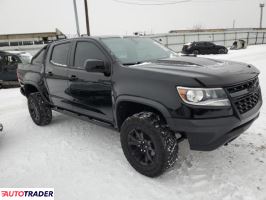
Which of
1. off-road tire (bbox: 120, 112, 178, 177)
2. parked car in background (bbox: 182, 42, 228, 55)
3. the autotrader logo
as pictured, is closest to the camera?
off-road tire (bbox: 120, 112, 178, 177)

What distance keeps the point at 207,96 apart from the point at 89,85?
1845mm

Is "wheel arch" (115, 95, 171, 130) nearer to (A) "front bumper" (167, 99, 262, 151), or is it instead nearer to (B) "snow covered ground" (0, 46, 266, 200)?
(A) "front bumper" (167, 99, 262, 151)

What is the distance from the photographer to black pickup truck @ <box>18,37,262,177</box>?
2.84 metres

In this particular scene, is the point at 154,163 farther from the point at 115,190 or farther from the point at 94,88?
the point at 94,88

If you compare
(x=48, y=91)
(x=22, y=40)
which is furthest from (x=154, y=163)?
(x=22, y=40)

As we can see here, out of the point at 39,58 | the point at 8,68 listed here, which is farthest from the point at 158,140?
the point at 8,68

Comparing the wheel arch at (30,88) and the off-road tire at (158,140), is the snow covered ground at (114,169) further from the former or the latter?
the wheel arch at (30,88)

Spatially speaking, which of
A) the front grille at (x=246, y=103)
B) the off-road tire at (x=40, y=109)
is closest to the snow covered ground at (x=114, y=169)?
the off-road tire at (x=40, y=109)

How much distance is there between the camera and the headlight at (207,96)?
282 cm

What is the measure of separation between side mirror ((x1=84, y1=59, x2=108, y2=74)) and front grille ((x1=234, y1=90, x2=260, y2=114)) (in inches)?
67.3

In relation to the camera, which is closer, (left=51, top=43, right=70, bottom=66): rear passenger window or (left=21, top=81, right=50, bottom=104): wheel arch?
(left=51, top=43, right=70, bottom=66): rear passenger window

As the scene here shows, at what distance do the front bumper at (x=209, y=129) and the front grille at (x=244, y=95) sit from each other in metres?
0.13

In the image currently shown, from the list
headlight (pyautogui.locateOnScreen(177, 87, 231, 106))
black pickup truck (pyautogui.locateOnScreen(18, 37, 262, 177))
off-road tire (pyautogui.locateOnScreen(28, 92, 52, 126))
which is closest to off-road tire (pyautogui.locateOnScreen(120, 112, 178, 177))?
black pickup truck (pyautogui.locateOnScreen(18, 37, 262, 177))

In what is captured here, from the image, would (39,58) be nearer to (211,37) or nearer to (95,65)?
(95,65)
